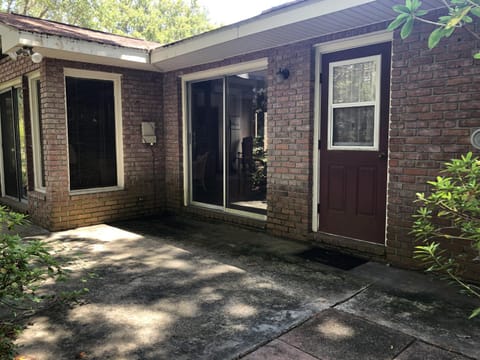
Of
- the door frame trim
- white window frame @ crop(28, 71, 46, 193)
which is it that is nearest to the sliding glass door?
the door frame trim

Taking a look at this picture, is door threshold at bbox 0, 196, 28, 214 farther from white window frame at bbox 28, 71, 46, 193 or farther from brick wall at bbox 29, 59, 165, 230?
white window frame at bbox 28, 71, 46, 193

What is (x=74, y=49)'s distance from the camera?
17.1 feet

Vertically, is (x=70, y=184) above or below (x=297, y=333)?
above

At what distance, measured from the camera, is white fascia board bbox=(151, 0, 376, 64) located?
3802mm

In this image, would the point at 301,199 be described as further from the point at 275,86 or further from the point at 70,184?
the point at 70,184

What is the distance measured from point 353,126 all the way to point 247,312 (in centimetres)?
257

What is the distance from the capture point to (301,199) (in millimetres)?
5004

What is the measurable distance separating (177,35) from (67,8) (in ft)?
33.3

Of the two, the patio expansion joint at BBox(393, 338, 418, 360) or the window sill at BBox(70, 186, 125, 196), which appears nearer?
the patio expansion joint at BBox(393, 338, 418, 360)

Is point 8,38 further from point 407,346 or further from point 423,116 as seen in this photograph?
point 407,346

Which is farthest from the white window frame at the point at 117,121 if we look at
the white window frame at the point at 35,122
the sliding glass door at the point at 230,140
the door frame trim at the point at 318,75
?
the door frame trim at the point at 318,75

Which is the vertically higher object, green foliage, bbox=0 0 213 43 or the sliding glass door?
green foliage, bbox=0 0 213 43

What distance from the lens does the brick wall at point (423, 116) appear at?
11.5 feet

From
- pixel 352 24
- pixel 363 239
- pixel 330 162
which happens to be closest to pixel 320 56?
pixel 352 24
